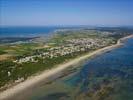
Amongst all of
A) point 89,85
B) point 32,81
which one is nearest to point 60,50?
point 32,81

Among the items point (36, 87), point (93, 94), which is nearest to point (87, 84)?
point (93, 94)

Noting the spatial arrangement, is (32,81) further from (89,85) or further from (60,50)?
(60,50)

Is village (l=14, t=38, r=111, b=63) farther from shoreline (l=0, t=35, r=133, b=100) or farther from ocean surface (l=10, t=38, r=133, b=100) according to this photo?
ocean surface (l=10, t=38, r=133, b=100)

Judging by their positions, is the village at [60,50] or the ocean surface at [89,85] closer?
the ocean surface at [89,85]

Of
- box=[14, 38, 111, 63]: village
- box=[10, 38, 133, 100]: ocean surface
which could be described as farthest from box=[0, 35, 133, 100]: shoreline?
box=[14, 38, 111, 63]: village

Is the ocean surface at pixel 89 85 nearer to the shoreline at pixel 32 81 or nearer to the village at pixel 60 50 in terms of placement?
the shoreline at pixel 32 81

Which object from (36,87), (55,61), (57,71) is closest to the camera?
(36,87)

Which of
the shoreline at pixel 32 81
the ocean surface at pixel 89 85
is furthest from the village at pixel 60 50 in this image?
the ocean surface at pixel 89 85

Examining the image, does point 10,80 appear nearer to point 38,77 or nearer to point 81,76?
point 38,77
